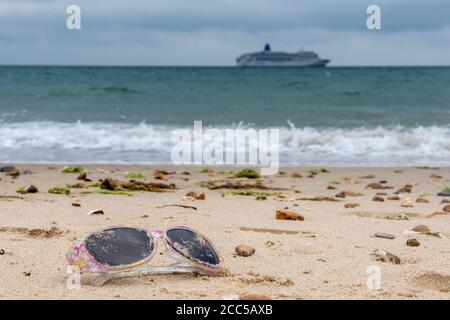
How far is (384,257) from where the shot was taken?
3.93m

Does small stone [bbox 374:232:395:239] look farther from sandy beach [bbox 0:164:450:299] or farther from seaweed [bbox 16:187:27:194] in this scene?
seaweed [bbox 16:187:27:194]

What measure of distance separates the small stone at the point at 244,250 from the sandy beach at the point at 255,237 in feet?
0.10

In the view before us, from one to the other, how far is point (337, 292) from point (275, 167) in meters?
6.92

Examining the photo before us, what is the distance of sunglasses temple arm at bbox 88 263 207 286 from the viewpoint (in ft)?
10.5

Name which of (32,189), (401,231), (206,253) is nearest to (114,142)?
(32,189)

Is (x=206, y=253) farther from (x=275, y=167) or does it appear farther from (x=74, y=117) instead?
(x=74, y=117)

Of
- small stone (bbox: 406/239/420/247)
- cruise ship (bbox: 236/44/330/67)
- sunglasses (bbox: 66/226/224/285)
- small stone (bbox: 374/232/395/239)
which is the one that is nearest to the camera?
sunglasses (bbox: 66/226/224/285)

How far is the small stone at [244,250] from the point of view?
397cm

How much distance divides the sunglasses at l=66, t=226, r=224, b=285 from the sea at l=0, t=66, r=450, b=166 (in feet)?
24.3

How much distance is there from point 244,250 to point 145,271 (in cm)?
82

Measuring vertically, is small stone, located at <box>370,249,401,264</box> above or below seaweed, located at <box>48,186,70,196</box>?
below

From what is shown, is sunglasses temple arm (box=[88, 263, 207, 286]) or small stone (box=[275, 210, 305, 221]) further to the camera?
small stone (box=[275, 210, 305, 221])

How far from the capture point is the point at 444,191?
7.53 metres

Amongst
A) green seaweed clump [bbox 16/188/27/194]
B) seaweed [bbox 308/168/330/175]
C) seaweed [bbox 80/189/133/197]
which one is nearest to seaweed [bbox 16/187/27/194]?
green seaweed clump [bbox 16/188/27/194]
